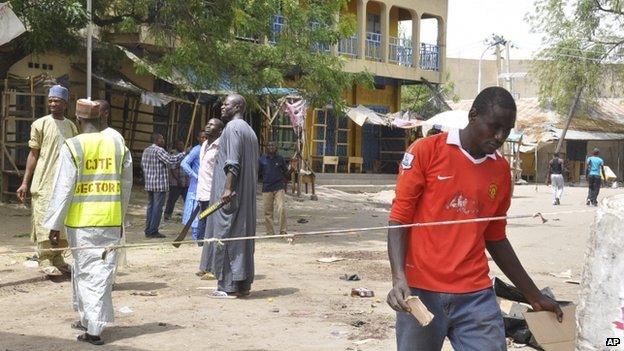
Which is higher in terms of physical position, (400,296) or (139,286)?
(400,296)

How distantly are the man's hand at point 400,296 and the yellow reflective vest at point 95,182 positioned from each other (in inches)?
124

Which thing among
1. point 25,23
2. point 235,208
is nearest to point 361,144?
point 25,23

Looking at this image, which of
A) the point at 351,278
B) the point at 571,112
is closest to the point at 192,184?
the point at 351,278

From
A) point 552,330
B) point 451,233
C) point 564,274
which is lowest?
point 564,274

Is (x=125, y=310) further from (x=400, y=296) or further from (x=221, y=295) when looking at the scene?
(x=400, y=296)

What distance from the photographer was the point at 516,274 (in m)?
3.92

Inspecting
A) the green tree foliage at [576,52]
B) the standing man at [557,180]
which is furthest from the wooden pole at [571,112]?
the standing man at [557,180]

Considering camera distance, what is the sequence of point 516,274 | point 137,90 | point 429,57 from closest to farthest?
point 516,274
point 137,90
point 429,57

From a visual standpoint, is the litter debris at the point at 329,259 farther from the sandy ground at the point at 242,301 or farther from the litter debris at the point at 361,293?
the litter debris at the point at 361,293

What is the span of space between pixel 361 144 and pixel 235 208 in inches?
952

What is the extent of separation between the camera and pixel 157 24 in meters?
14.7

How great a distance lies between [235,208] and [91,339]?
2.18m

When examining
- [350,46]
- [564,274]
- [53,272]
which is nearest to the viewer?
[53,272]

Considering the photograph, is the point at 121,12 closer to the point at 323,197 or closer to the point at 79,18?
the point at 79,18
